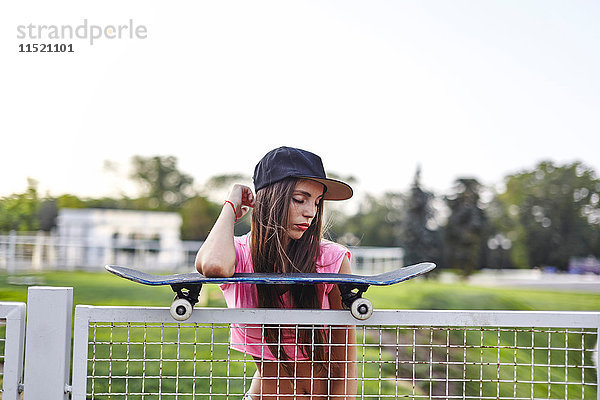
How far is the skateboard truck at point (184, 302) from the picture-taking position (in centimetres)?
104

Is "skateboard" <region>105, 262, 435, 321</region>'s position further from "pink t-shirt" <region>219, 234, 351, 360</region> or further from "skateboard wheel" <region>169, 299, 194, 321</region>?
"pink t-shirt" <region>219, 234, 351, 360</region>

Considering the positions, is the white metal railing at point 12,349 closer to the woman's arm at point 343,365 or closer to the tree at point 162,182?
the woman's arm at point 343,365

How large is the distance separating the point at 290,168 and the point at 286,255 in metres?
0.21

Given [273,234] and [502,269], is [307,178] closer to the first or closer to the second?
[273,234]

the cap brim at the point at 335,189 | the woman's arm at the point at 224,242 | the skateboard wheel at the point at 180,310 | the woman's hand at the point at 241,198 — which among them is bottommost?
the skateboard wheel at the point at 180,310

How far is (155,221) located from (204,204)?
0.77 m

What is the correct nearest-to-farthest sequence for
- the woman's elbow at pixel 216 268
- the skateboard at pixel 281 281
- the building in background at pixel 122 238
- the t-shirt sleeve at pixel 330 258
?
1. the skateboard at pixel 281 281
2. the woman's elbow at pixel 216 268
3. the t-shirt sleeve at pixel 330 258
4. the building in background at pixel 122 238

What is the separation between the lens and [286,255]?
1.34 m

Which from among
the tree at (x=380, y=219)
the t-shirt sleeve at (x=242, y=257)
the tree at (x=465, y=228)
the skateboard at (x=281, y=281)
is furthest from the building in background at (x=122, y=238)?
the skateboard at (x=281, y=281)

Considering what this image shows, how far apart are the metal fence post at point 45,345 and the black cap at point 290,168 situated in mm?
514

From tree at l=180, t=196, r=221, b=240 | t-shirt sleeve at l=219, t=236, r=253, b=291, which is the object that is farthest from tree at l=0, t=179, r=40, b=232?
t-shirt sleeve at l=219, t=236, r=253, b=291

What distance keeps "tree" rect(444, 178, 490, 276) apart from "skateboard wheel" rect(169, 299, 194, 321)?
7.38 metres

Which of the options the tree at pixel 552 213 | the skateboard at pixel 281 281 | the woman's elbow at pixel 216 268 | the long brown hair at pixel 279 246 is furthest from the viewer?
the tree at pixel 552 213

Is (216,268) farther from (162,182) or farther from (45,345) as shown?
(162,182)
